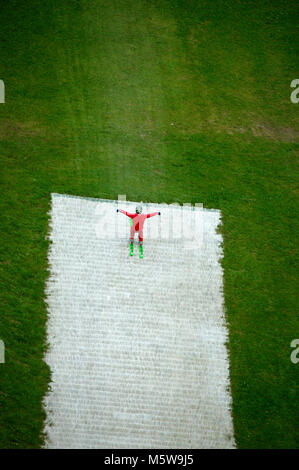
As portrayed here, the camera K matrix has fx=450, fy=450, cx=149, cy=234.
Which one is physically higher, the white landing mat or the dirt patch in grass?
the dirt patch in grass

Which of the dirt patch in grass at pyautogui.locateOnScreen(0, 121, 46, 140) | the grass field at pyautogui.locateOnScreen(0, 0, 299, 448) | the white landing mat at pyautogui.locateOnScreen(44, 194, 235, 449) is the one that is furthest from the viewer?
the dirt patch in grass at pyautogui.locateOnScreen(0, 121, 46, 140)

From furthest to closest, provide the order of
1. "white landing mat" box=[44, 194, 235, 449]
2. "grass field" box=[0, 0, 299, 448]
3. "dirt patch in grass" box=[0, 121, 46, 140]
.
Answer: "dirt patch in grass" box=[0, 121, 46, 140] < "grass field" box=[0, 0, 299, 448] < "white landing mat" box=[44, 194, 235, 449]

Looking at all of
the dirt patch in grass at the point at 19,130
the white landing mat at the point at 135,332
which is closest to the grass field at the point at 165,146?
the dirt patch in grass at the point at 19,130

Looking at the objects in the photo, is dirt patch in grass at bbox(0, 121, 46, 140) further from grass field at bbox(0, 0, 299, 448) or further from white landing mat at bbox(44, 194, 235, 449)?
white landing mat at bbox(44, 194, 235, 449)

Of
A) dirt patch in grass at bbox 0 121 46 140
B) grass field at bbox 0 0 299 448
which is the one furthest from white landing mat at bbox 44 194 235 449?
dirt patch in grass at bbox 0 121 46 140

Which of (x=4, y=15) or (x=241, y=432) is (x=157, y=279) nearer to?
(x=241, y=432)

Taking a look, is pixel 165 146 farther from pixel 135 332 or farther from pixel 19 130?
pixel 135 332

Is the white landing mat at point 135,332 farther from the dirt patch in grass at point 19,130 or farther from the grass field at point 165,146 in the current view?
the dirt patch in grass at point 19,130
